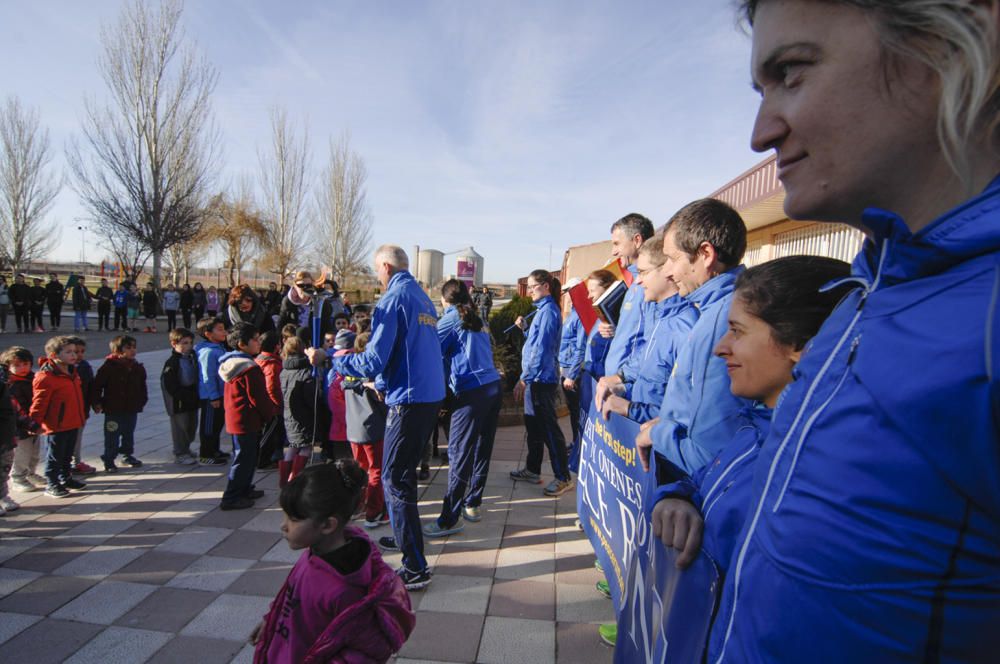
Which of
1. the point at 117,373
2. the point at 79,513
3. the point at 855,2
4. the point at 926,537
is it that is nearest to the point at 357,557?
the point at 926,537

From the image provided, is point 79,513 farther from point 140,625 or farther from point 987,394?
point 987,394

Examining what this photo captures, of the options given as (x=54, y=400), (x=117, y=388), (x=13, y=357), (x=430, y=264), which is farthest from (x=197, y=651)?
(x=430, y=264)

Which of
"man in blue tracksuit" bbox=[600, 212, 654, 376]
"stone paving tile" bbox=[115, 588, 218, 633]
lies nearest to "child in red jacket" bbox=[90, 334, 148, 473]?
"stone paving tile" bbox=[115, 588, 218, 633]

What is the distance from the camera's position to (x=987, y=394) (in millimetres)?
522

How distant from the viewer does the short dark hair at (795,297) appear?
134 cm

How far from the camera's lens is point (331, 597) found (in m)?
1.88

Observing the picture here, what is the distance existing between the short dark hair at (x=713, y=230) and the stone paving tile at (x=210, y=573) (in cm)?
348

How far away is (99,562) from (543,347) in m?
3.95

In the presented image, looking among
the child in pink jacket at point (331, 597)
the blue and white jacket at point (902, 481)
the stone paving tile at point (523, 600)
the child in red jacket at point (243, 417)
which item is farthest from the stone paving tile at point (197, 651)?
the blue and white jacket at point (902, 481)

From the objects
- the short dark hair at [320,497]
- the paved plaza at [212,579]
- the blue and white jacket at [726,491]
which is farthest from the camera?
the paved plaza at [212,579]

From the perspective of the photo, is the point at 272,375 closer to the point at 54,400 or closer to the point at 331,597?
the point at 54,400

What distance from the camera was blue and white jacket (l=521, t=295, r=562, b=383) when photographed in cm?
539

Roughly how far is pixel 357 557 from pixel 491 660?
124 centimetres

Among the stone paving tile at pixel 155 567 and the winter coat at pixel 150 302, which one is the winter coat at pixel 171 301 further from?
the stone paving tile at pixel 155 567
